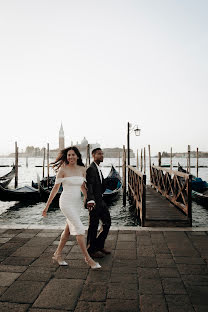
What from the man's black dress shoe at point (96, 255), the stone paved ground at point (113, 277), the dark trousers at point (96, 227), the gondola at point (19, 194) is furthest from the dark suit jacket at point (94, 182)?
the gondola at point (19, 194)

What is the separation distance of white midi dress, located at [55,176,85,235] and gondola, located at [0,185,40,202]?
916cm

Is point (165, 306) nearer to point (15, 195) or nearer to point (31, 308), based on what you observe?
point (31, 308)

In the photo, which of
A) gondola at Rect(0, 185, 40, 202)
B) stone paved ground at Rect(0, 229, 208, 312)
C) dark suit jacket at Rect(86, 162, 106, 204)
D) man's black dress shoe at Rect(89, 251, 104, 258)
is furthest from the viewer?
gondola at Rect(0, 185, 40, 202)

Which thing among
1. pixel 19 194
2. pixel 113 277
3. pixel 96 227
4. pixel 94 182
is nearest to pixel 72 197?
pixel 94 182

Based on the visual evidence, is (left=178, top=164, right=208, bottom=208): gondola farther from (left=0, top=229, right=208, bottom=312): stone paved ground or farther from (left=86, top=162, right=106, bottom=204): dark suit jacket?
(left=86, top=162, right=106, bottom=204): dark suit jacket

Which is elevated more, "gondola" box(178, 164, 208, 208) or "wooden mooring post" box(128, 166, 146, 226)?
"wooden mooring post" box(128, 166, 146, 226)

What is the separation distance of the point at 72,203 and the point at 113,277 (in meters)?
0.97

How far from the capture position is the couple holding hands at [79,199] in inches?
119

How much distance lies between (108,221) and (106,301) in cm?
132

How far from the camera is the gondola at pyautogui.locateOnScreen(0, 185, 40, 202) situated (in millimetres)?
11271

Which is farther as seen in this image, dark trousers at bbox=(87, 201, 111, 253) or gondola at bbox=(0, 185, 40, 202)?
gondola at bbox=(0, 185, 40, 202)

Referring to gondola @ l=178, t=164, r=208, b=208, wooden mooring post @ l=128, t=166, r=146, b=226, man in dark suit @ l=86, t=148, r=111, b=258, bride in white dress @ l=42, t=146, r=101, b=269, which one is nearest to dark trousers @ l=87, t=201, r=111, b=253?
man in dark suit @ l=86, t=148, r=111, b=258

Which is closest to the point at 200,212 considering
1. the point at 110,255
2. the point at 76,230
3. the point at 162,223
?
the point at 162,223

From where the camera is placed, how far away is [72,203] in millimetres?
3027
